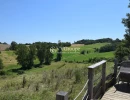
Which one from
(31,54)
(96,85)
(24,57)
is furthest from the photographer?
(31,54)

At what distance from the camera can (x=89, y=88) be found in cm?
→ 399

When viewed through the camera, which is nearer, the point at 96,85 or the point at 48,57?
the point at 96,85

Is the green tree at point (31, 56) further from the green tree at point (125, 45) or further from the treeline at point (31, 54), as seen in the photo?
the green tree at point (125, 45)

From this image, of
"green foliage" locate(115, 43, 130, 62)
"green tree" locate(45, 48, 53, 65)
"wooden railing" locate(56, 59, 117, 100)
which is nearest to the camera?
"wooden railing" locate(56, 59, 117, 100)

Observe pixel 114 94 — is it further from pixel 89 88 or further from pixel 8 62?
pixel 8 62

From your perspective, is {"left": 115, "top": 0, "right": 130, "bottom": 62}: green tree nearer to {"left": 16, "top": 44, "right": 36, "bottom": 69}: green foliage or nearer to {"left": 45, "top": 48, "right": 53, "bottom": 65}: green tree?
{"left": 16, "top": 44, "right": 36, "bottom": 69}: green foliage

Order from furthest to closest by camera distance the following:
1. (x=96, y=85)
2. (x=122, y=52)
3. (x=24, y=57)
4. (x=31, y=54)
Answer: (x=31, y=54), (x=24, y=57), (x=122, y=52), (x=96, y=85)

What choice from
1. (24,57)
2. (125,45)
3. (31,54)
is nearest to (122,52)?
(125,45)

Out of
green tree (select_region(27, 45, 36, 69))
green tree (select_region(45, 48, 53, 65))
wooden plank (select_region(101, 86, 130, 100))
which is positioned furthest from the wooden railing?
green tree (select_region(45, 48, 53, 65))

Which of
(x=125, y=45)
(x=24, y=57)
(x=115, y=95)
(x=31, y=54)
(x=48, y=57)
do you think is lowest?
(x=48, y=57)

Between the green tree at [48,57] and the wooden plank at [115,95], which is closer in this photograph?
the wooden plank at [115,95]

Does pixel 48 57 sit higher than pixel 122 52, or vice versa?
pixel 122 52

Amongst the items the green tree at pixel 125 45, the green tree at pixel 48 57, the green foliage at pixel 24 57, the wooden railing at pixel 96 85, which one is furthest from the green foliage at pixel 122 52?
the green tree at pixel 48 57

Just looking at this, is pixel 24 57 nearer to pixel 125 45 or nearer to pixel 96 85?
pixel 125 45
